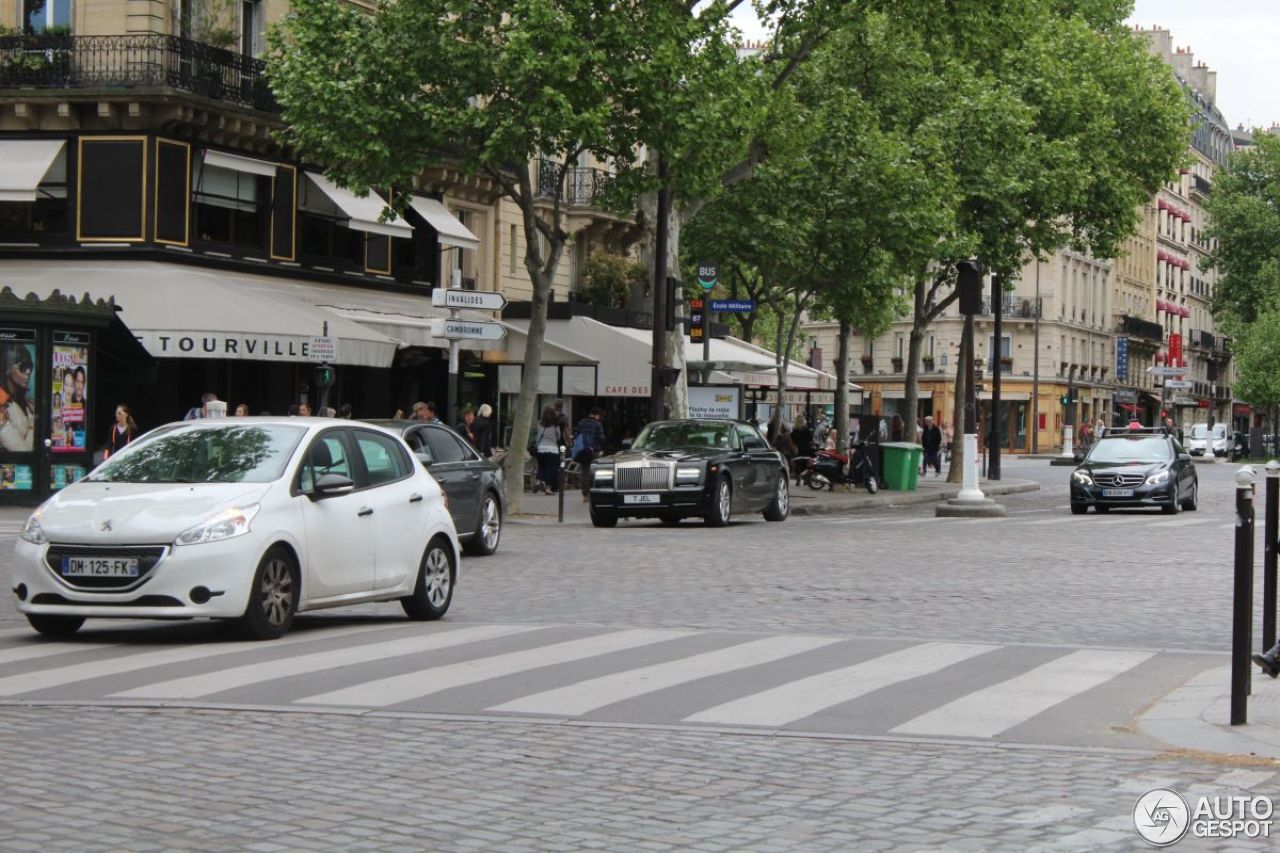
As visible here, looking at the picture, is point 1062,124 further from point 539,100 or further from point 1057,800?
point 1057,800

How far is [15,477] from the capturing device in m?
29.9

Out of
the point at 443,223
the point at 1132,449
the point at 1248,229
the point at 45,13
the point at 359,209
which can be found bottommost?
the point at 1132,449

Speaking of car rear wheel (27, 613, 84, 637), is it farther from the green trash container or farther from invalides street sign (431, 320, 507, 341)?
the green trash container

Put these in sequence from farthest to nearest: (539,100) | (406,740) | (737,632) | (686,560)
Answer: (539,100) → (686,560) → (737,632) → (406,740)

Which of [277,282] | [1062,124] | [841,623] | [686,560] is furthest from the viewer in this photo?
[1062,124]

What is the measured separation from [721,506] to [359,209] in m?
11.4

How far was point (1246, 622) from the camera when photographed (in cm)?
915

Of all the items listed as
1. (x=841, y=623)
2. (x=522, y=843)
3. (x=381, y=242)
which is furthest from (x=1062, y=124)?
(x=522, y=843)

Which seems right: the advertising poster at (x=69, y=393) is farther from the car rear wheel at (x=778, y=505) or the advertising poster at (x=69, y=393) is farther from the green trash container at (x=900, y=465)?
the green trash container at (x=900, y=465)

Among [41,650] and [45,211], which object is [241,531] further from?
[45,211]

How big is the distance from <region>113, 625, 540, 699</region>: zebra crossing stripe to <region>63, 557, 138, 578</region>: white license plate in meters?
1.19

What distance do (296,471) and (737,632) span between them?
336cm

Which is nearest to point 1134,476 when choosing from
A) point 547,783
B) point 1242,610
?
point 1242,610

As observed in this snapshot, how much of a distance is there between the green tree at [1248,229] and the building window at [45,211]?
103 metres
